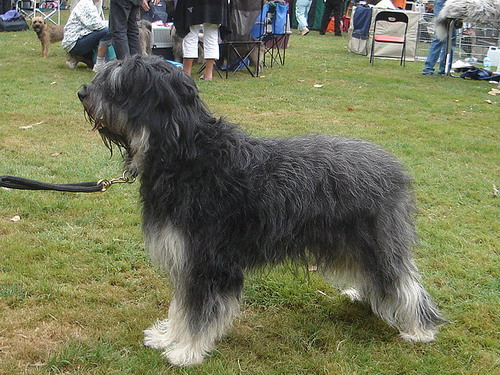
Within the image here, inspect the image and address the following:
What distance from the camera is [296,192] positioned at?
312 centimetres

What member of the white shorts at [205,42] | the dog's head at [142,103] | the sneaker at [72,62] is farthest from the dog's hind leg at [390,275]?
the sneaker at [72,62]

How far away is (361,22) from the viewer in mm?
16984

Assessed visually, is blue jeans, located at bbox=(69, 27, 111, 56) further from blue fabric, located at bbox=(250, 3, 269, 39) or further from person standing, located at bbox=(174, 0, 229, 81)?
blue fabric, located at bbox=(250, 3, 269, 39)

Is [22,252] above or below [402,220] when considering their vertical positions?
below

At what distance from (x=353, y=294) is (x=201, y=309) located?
4.43 feet

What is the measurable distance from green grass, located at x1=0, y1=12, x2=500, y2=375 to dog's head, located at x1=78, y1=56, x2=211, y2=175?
1.21 metres

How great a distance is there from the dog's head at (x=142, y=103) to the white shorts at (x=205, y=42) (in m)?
7.50

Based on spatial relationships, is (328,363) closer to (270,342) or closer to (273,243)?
(270,342)

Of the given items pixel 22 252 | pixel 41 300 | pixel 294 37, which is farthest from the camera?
pixel 294 37

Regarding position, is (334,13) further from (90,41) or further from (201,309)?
(201,309)

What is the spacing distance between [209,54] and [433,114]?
4.16 m

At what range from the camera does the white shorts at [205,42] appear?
1015 cm

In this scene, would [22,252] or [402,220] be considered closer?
[402,220]

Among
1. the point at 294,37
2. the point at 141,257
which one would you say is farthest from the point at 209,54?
the point at 294,37
